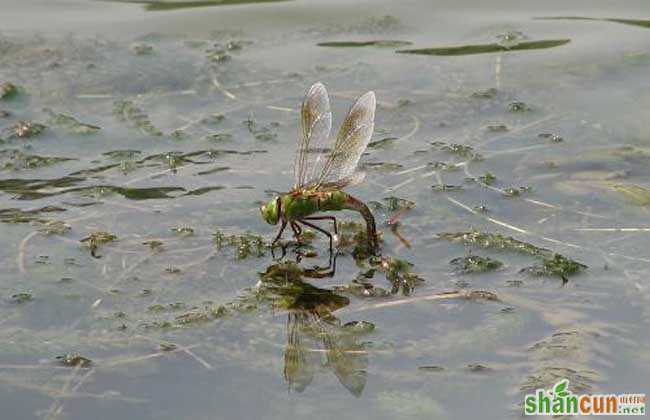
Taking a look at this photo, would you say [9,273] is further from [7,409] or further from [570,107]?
[570,107]

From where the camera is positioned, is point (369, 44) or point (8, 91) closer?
point (8, 91)

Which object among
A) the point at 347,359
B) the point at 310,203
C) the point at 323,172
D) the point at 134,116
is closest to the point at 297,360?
the point at 347,359

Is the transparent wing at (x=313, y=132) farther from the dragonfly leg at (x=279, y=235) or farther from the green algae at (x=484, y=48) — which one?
the green algae at (x=484, y=48)

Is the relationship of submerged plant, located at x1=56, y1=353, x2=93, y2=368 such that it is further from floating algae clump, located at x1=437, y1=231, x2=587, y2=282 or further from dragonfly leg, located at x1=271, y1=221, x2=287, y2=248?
floating algae clump, located at x1=437, y1=231, x2=587, y2=282

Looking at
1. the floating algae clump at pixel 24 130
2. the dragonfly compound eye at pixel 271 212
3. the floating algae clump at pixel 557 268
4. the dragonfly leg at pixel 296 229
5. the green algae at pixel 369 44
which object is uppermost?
the green algae at pixel 369 44

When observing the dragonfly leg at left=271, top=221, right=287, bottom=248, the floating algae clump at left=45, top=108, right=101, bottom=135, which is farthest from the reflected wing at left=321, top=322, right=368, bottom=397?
the floating algae clump at left=45, top=108, right=101, bottom=135

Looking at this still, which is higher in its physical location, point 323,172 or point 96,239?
point 323,172

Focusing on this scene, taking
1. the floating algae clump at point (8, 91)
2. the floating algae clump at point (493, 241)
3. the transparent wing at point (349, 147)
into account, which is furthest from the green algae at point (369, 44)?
the floating algae clump at point (493, 241)

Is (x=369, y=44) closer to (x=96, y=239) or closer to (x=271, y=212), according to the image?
(x=271, y=212)
